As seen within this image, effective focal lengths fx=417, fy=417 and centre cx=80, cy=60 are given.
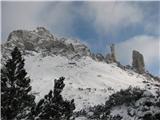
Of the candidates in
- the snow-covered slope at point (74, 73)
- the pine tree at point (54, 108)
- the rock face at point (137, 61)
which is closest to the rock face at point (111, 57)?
the snow-covered slope at point (74, 73)

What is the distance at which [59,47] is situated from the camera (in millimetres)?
192250

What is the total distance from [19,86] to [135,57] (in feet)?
521

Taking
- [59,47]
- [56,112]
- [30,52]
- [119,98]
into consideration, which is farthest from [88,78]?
[56,112]

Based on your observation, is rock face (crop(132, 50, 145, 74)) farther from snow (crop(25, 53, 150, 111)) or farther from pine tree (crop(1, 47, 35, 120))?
pine tree (crop(1, 47, 35, 120))

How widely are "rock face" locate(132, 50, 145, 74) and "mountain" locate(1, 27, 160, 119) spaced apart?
31.1 feet

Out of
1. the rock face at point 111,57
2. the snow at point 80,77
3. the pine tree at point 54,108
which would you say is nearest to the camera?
the pine tree at point 54,108

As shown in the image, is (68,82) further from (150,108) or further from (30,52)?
(150,108)

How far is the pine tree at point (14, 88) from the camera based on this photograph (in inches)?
1414

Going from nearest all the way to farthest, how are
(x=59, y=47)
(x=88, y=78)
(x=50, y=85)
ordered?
(x=50, y=85), (x=88, y=78), (x=59, y=47)

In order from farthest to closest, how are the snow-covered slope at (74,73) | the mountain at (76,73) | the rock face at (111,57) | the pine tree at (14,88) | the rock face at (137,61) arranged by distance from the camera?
1. the rock face at (137,61)
2. the rock face at (111,57)
3. the snow-covered slope at (74,73)
4. the mountain at (76,73)
5. the pine tree at (14,88)

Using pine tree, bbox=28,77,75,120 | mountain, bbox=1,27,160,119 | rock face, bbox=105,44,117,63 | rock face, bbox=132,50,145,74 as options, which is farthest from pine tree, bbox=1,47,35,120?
rock face, bbox=132,50,145,74

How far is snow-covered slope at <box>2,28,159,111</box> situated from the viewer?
11069cm

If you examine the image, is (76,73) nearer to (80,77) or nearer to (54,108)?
(80,77)

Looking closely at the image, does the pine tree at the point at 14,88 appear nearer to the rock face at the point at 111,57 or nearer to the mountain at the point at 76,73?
the mountain at the point at 76,73
